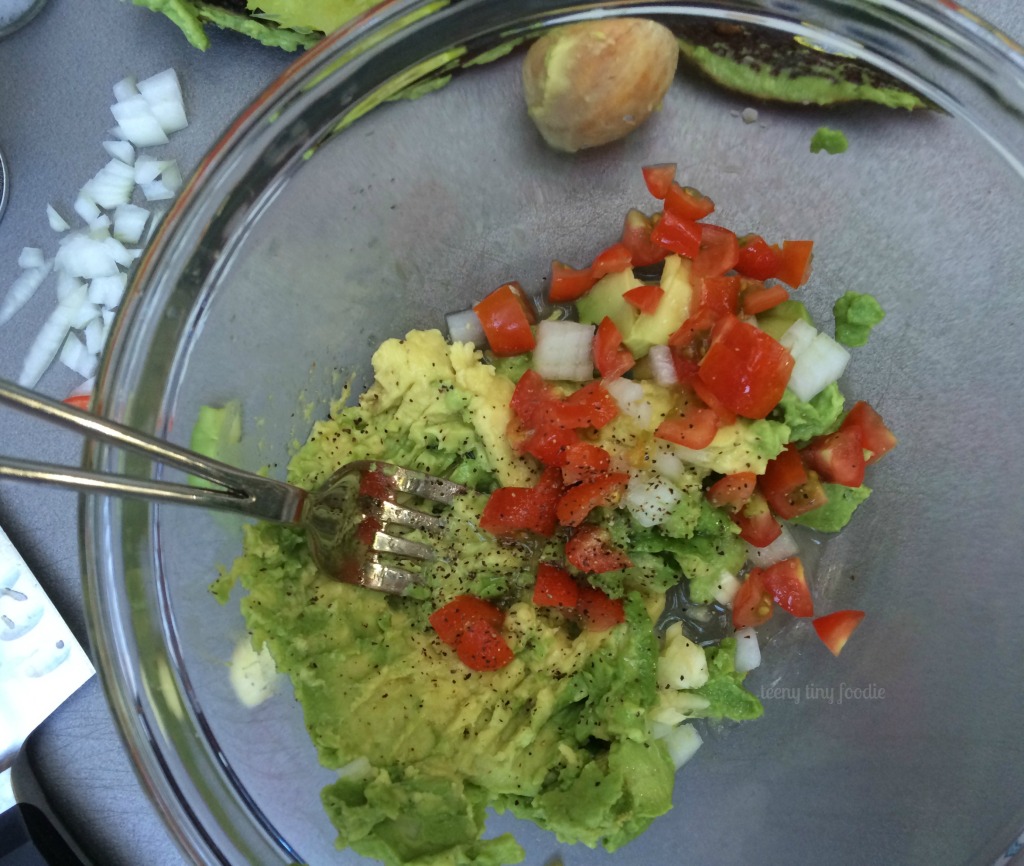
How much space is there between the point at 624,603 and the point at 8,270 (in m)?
1.13

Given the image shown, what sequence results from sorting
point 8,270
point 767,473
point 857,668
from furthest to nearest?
point 8,270 → point 857,668 → point 767,473

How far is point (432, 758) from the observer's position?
1076mm

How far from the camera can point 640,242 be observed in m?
1.16

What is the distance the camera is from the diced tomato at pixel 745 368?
1037 mm

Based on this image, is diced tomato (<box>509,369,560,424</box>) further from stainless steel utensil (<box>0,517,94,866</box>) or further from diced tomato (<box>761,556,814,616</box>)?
stainless steel utensil (<box>0,517,94,866</box>)

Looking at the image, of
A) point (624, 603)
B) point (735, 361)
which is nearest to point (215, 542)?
point (624, 603)

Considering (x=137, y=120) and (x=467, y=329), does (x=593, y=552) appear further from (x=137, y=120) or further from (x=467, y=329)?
(x=137, y=120)

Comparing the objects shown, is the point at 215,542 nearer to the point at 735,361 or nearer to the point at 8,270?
the point at 8,270

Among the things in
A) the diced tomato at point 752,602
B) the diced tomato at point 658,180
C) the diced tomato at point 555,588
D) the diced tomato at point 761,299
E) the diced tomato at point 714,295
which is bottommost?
the diced tomato at point 752,602

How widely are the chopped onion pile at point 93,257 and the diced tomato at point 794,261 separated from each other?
0.95 meters

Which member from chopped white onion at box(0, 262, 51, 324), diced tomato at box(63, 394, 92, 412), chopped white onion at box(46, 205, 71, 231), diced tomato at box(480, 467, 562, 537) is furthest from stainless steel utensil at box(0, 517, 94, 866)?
diced tomato at box(480, 467, 562, 537)

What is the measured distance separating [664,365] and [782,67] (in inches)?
17.8

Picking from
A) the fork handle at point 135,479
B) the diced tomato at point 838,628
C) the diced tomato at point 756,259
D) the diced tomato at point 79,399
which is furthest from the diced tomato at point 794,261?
the diced tomato at point 79,399

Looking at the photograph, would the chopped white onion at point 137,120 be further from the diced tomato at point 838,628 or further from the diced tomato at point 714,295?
the diced tomato at point 838,628
